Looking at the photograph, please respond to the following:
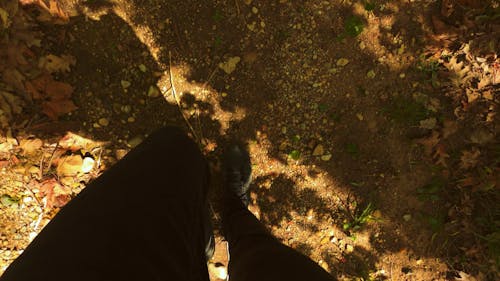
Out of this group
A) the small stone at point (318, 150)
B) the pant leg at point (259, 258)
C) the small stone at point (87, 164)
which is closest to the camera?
the pant leg at point (259, 258)

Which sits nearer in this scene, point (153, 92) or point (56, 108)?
point (56, 108)

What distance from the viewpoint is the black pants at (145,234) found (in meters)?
1.47

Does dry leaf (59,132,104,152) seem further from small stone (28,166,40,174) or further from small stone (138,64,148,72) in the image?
small stone (138,64,148,72)

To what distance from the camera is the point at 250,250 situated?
85.8 inches

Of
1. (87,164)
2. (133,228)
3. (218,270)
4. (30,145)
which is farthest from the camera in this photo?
(218,270)

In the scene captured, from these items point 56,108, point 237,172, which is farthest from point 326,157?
point 56,108

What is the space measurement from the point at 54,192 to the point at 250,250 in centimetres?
186

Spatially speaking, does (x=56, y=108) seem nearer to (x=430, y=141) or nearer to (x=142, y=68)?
(x=142, y=68)

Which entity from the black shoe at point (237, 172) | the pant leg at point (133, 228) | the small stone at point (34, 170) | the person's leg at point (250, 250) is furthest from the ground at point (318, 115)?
the pant leg at point (133, 228)

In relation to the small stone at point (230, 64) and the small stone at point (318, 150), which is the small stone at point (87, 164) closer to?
the small stone at point (230, 64)

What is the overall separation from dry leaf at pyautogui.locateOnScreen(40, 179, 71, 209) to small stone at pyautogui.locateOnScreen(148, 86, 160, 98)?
1.07 metres

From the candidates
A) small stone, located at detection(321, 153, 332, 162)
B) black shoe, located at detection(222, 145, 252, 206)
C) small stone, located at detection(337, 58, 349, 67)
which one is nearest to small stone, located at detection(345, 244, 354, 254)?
small stone, located at detection(321, 153, 332, 162)

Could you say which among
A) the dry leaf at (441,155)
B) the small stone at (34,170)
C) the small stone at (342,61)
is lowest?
the small stone at (34,170)

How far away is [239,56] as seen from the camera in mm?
3119
